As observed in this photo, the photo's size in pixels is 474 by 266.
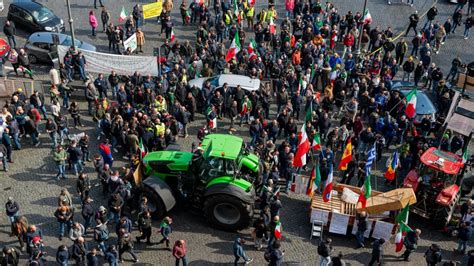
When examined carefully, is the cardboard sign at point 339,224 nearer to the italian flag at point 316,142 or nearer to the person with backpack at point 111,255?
the italian flag at point 316,142

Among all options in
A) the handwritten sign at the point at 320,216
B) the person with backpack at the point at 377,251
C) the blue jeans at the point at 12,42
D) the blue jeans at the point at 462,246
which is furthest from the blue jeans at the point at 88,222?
the blue jeans at the point at 12,42

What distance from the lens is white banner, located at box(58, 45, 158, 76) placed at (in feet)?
84.2

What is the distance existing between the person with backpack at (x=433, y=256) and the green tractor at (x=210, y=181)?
5423 millimetres

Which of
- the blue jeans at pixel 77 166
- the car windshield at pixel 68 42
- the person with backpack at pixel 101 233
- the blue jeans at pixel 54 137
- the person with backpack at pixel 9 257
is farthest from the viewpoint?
the car windshield at pixel 68 42

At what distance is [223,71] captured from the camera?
26.9 meters

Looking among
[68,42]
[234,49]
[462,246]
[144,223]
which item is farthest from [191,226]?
[68,42]

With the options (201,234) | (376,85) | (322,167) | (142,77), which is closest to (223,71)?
(142,77)

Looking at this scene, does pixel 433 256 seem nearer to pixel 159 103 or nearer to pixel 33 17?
pixel 159 103

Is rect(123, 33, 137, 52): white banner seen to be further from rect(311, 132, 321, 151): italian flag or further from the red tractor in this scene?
the red tractor

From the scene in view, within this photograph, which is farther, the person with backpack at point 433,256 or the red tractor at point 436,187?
the red tractor at point 436,187

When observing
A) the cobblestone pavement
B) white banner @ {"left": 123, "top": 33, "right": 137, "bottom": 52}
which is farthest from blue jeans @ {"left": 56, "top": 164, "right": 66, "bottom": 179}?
white banner @ {"left": 123, "top": 33, "right": 137, "bottom": 52}

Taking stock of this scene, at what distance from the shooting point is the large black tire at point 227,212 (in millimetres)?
17672

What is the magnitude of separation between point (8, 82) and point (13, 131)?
4.04m

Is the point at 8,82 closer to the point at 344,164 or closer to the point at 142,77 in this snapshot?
the point at 142,77
